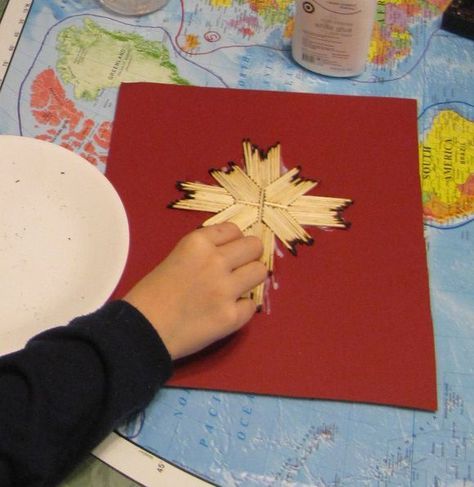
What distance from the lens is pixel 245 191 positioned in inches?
23.1

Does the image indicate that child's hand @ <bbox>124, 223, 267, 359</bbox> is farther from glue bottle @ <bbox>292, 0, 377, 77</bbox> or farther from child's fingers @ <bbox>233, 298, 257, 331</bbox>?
glue bottle @ <bbox>292, 0, 377, 77</bbox>

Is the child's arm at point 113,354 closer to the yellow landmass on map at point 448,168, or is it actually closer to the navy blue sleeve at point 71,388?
the navy blue sleeve at point 71,388

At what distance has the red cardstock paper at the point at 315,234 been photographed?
0.50 meters

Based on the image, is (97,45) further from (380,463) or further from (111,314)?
(380,463)

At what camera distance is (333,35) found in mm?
616

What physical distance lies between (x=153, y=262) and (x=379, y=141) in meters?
0.25

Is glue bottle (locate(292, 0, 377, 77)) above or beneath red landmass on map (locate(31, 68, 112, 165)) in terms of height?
above

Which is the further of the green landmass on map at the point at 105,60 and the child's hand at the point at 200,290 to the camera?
the green landmass on map at the point at 105,60

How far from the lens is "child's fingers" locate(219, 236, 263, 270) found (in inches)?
20.4

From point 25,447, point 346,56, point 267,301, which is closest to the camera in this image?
point 25,447

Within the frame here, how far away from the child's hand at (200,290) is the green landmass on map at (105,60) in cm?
22

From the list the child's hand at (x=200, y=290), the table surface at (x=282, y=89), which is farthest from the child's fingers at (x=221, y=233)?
the table surface at (x=282, y=89)

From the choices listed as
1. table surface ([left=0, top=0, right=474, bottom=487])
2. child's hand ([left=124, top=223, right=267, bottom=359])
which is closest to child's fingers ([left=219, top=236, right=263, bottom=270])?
child's hand ([left=124, top=223, right=267, bottom=359])

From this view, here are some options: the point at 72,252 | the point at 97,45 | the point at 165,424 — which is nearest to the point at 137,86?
the point at 97,45
